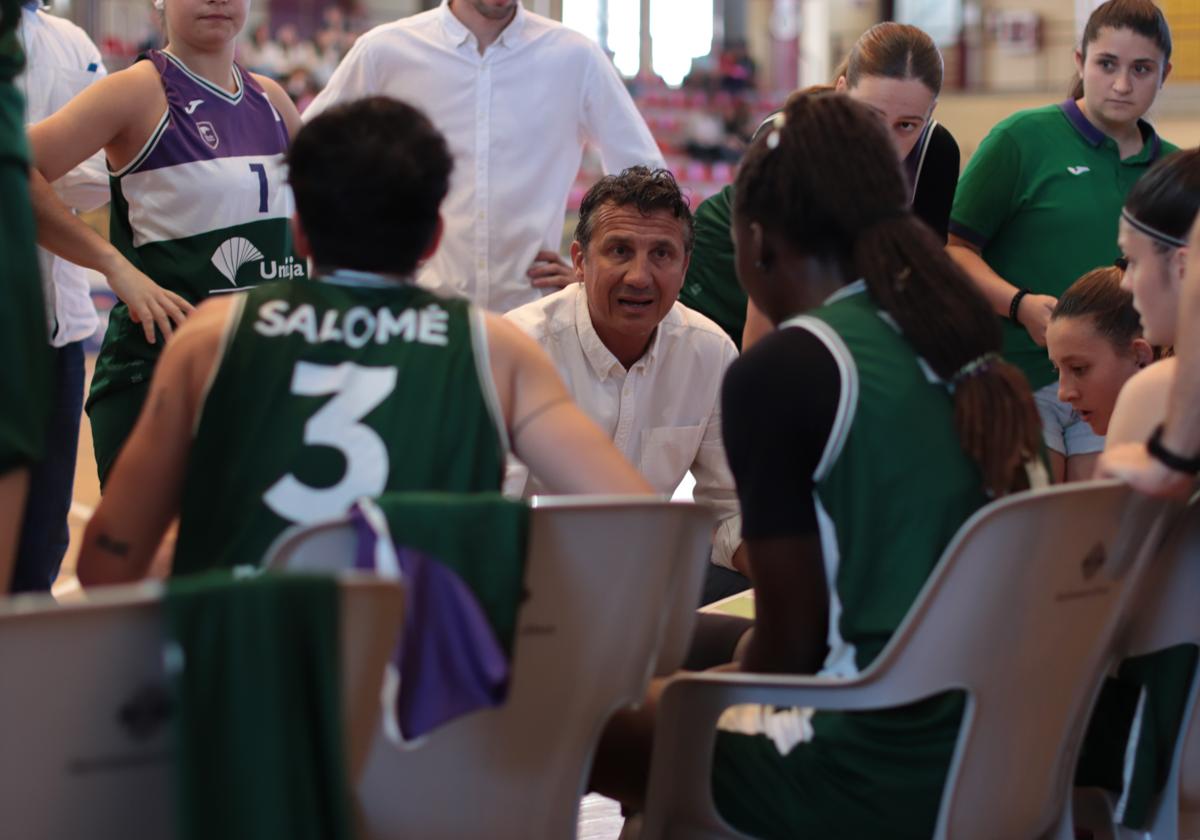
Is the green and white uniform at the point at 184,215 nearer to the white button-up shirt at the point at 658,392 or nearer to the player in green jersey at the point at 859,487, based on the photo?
the white button-up shirt at the point at 658,392

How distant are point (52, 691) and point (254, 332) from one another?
56 centimetres

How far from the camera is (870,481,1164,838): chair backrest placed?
148 cm

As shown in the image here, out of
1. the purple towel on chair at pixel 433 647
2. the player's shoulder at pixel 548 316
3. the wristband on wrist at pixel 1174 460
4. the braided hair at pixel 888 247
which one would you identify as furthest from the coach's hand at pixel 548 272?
the purple towel on chair at pixel 433 647

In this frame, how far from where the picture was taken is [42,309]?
1421mm

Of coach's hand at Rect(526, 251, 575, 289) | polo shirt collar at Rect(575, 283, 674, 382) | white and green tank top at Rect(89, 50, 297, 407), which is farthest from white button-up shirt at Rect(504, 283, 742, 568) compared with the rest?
white and green tank top at Rect(89, 50, 297, 407)

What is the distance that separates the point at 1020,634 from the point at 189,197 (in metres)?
1.85

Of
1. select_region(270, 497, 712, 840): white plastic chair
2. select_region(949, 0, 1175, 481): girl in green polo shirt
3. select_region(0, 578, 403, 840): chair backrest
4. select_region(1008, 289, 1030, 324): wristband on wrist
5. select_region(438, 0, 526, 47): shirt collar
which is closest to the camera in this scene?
select_region(0, 578, 403, 840): chair backrest

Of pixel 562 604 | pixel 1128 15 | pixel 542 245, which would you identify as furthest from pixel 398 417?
pixel 1128 15

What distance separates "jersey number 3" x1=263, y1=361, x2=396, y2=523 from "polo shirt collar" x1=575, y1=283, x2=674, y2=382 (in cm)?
123

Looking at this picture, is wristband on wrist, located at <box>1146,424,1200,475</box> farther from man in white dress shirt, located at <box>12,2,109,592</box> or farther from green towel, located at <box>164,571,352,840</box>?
man in white dress shirt, located at <box>12,2,109,592</box>

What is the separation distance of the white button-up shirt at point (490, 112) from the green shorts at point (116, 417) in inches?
Result: 33.9

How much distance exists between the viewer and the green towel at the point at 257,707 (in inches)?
Answer: 41.6

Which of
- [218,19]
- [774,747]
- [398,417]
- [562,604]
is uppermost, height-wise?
[218,19]

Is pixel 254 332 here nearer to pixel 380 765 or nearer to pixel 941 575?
pixel 380 765
